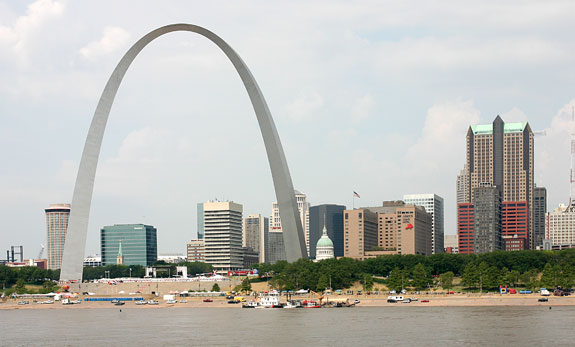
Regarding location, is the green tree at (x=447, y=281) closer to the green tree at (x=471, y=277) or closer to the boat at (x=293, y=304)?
the green tree at (x=471, y=277)

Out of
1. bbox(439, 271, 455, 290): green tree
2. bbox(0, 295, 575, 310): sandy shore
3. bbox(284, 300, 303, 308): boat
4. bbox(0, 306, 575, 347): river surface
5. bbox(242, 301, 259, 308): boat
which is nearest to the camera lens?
bbox(0, 306, 575, 347): river surface

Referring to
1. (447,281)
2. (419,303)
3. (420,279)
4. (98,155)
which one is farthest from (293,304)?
(98,155)

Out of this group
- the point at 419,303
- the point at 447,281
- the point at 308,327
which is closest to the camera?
the point at 308,327

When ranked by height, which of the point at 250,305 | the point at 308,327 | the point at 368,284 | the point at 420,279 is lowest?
the point at 250,305

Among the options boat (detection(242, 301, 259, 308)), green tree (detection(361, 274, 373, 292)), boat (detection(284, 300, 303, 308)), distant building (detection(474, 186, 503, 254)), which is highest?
distant building (detection(474, 186, 503, 254))

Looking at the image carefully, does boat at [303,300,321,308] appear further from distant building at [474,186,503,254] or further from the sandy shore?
distant building at [474,186,503,254]

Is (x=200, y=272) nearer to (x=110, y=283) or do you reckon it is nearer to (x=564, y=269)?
(x=110, y=283)

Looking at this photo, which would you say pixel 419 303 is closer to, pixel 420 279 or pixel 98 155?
pixel 420 279

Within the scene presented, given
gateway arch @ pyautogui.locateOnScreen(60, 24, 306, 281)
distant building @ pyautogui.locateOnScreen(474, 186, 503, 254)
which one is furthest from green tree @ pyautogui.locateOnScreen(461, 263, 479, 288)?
distant building @ pyautogui.locateOnScreen(474, 186, 503, 254)
